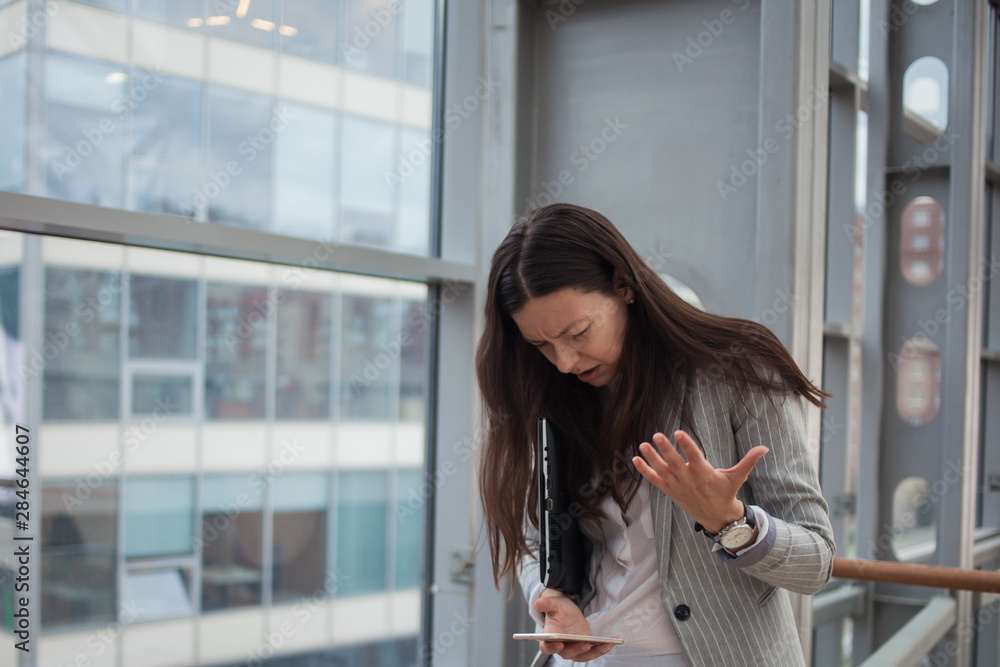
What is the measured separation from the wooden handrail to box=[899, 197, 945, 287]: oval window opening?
87.6 inches

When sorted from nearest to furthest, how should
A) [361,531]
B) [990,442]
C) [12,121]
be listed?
[12,121] < [361,531] < [990,442]

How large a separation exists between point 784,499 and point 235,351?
1.53m

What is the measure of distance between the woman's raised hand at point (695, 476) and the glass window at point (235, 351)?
142cm

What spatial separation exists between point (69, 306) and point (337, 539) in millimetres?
1109

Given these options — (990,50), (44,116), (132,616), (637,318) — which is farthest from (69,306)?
(990,50)

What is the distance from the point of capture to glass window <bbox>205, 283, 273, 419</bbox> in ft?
7.32

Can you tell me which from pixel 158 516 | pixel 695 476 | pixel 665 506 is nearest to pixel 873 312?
pixel 665 506

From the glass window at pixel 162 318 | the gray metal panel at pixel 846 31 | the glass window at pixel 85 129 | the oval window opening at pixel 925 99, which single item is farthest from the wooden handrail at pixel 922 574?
the oval window opening at pixel 925 99

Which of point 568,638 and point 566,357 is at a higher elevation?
point 566,357

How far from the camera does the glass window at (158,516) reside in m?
2.05

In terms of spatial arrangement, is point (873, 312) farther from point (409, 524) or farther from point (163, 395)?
point (163, 395)

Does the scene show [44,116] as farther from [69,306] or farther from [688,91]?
[688,91]
